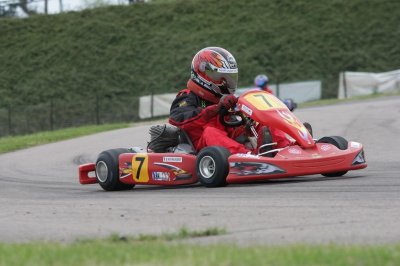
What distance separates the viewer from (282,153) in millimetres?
8391

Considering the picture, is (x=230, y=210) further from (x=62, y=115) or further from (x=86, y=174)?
(x=62, y=115)

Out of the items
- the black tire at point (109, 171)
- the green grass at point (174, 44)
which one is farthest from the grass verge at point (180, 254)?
the green grass at point (174, 44)

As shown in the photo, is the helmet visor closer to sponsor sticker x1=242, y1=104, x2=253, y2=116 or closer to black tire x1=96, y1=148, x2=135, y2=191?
sponsor sticker x1=242, y1=104, x2=253, y2=116

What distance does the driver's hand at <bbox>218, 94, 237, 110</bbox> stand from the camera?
29.4ft

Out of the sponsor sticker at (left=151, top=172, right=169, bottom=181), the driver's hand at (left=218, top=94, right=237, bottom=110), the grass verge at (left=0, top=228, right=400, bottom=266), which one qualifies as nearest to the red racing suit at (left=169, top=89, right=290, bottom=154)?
the driver's hand at (left=218, top=94, right=237, bottom=110)

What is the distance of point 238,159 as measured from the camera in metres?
8.39

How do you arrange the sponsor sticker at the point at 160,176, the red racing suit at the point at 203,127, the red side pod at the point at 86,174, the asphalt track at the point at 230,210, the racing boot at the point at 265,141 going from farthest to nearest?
the red side pod at the point at 86,174 → the sponsor sticker at the point at 160,176 → the red racing suit at the point at 203,127 → the racing boot at the point at 265,141 → the asphalt track at the point at 230,210

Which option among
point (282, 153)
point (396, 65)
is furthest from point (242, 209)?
point (396, 65)

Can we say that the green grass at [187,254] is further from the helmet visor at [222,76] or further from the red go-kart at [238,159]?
A: the helmet visor at [222,76]

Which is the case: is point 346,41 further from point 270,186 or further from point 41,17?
point 270,186

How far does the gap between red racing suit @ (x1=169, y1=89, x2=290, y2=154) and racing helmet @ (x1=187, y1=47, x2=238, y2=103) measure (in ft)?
0.31

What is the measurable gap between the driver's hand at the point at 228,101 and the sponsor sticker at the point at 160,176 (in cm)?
94

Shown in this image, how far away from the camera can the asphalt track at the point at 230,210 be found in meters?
5.30

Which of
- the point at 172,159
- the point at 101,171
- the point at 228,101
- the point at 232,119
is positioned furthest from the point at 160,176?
the point at 228,101
